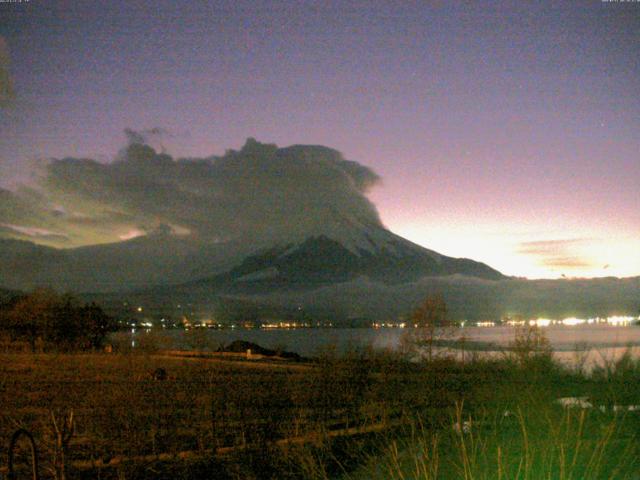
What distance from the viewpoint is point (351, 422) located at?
44.2ft

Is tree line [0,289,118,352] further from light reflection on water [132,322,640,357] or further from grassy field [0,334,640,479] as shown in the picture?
grassy field [0,334,640,479]

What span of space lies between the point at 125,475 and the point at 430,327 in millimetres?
19770

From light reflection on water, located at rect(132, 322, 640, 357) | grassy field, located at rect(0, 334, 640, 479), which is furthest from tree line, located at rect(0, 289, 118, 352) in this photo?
grassy field, located at rect(0, 334, 640, 479)

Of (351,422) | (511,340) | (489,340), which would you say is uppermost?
(511,340)

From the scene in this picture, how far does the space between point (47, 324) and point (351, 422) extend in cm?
3680

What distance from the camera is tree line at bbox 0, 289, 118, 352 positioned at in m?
44.3

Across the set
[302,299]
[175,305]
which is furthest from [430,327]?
[302,299]

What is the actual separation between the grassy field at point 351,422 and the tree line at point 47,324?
21941 millimetres

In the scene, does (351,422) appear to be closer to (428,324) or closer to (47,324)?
(428,324)

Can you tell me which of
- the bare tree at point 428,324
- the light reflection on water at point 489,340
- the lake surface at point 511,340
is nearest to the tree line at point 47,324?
the light reflection on water at point 489,340

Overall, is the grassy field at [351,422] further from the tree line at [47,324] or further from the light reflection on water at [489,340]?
the tree line at [47,324]

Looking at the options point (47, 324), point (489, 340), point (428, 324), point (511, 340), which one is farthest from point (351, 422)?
point (489, 340)

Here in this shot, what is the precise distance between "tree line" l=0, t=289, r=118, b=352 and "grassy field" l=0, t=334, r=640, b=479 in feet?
72.0

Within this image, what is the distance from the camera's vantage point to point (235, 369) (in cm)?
2778
